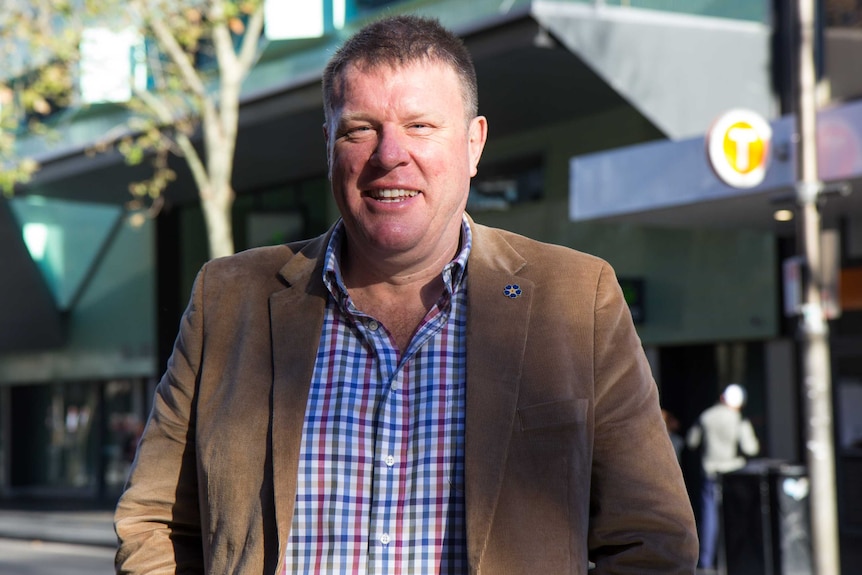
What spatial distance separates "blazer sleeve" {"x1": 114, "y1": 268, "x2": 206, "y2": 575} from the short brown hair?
557mm

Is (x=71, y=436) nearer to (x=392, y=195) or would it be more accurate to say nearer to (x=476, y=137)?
(x=476, y=137)

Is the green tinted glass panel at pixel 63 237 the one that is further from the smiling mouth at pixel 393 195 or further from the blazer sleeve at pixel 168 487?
the smiling mouth at pixel 393 195

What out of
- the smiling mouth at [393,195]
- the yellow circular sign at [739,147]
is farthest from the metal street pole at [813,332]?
the smiling mouth at [393,195]

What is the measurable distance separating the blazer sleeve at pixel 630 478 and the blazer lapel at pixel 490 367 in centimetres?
15

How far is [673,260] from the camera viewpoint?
17578 millimetres

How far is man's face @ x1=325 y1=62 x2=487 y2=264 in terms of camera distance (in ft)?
7.82

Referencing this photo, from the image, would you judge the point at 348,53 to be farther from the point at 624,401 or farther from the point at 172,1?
the point at 172,1

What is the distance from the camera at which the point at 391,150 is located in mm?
2365

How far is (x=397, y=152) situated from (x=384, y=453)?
521mm

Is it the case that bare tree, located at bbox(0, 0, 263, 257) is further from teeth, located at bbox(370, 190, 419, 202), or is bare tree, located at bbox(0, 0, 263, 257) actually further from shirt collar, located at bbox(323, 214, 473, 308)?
teeth, located at bbox(370, 190, 419, 202)

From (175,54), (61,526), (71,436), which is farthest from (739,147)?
(71,436)

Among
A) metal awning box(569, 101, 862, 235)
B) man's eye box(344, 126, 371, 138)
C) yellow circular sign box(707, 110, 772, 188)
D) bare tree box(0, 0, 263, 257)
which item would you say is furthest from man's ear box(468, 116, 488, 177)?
bare tree box(0, 0, 263, 257)

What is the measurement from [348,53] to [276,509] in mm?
811

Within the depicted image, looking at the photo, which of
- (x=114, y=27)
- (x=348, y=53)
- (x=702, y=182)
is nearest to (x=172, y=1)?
(x=114, y=27)
